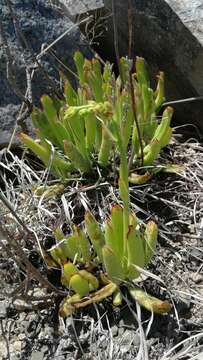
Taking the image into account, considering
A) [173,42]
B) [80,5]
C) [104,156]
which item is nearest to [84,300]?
[104,156]

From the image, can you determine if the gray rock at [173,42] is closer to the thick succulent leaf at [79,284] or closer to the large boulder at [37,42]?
the large boulder at [37,42]

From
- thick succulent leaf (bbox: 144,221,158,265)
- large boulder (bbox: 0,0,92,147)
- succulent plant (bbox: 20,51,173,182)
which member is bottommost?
thick succulent leaf (bbox: 144,221,158,265)

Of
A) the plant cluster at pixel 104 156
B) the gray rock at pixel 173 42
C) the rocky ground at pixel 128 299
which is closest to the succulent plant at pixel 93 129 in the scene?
the plant cluster at pixel 104 156

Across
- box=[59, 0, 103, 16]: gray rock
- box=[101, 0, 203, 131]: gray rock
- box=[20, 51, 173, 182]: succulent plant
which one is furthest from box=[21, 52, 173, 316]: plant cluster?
box=[59, 0, 103, 16]: gray rock

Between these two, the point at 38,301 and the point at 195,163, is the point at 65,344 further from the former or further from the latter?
the point at 195,163

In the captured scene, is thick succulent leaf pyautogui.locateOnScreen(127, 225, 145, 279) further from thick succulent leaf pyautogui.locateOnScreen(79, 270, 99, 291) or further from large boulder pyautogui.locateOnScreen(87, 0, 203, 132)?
large boulder pyautogui.locateOnScreen(87, 0, 203, 132)

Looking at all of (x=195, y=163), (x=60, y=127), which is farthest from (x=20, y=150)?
(x=195, y=163)

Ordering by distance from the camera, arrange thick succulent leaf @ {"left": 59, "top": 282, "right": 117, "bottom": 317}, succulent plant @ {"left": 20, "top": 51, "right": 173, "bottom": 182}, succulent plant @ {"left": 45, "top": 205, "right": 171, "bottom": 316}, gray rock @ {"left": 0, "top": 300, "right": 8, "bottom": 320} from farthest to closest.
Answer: succulent plant @ {"left": 20, "top": 51, "right": 173, "bottom": 182} → gray rock @ {"left": 0, "top": 300, "right": 8, "bottom": 320} → thick succulent leaf @ {"left": 59, "top": 282, "right": 117, "bottom": 317} → succulent plant @ {"left": 45, "top": 205, "right": 171, "bottom": 316}
